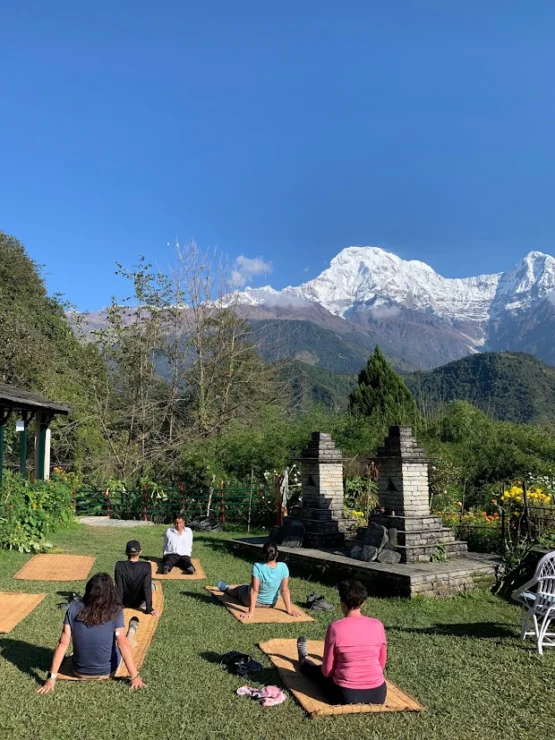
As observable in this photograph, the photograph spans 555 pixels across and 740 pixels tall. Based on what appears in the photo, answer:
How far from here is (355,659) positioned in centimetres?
439

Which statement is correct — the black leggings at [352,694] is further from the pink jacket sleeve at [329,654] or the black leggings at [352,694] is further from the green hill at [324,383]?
the green hill at [324,383]

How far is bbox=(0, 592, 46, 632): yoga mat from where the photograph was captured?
639 cm

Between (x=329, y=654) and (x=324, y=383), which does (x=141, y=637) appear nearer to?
(x=329, y=654)

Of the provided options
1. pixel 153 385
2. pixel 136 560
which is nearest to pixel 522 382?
pixel 153 385

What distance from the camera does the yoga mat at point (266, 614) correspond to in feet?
22.5

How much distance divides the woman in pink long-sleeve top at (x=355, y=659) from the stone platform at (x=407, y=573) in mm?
3828

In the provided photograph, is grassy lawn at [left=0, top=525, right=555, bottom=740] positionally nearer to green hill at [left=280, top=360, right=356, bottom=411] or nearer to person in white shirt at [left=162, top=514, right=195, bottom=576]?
person in white shirt at [left=162, top=514, right=195, bottom=576]

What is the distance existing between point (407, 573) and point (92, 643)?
4.76 meters

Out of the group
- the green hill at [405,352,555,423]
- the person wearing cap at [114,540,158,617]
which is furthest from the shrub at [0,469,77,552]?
the green hill at [405,352,555,423]

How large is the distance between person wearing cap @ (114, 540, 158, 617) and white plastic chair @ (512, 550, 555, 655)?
3952mm

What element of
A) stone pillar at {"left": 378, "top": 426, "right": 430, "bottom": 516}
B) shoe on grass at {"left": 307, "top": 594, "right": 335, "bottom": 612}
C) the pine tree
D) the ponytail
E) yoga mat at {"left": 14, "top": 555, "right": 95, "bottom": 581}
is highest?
the pine tree

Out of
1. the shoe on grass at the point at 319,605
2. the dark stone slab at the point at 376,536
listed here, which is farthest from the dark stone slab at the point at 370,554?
the shoe on grass at the point at 319,605

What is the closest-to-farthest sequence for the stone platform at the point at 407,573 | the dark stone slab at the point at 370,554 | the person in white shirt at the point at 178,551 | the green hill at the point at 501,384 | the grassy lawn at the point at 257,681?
the grassy lawn at the point at 257,681, the stone platform at the point at 407,573, the dark stone slab at the point at 370,554, the person in white shirt at the point at 178,551, the green hill at the point at 501,384

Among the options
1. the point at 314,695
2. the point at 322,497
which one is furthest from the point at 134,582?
the point at 322,497
